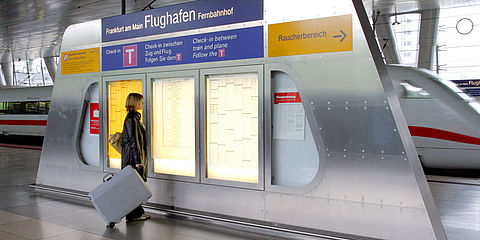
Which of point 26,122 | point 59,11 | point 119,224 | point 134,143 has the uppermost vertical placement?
point 59,11

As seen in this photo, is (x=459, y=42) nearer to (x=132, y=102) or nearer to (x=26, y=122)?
(x=132, y=102)

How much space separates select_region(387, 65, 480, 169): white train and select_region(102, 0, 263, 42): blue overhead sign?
246 inches

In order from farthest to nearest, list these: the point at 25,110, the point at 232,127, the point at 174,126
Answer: the point at 25,110, the point at 174,126, the point at 232,127

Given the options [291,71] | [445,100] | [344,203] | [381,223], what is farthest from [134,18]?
[445,100]

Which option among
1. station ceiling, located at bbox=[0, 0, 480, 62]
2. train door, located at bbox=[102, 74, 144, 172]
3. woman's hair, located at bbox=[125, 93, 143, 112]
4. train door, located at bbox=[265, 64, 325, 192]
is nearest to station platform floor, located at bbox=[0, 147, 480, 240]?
train door, located at bbox=[265, 64, 325, 192]

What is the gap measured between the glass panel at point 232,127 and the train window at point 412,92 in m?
6.21

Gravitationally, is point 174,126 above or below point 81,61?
below

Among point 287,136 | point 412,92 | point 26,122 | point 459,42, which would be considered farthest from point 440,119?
point 26,122

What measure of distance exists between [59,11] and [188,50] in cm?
1320

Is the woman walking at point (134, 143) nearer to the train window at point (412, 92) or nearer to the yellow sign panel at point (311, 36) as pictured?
the yellow sign panel at point (311, 36)

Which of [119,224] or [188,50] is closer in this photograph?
[119,224]

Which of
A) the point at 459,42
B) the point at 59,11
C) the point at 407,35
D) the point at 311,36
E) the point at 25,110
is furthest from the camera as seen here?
the point at 25,110

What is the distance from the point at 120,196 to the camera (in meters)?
5.64

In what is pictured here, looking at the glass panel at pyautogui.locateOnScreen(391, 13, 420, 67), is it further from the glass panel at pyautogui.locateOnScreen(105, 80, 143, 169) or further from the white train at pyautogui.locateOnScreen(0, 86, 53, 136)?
the white train at pyautogui.locateOnScreen(0, 86, 53, 136)
